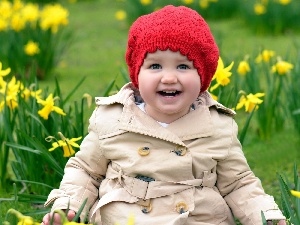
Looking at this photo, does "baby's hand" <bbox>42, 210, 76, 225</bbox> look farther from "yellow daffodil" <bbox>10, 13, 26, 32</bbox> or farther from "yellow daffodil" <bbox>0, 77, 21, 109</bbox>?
"yellow daffodil" <bbox>10, 13, 26, 32</bbox>

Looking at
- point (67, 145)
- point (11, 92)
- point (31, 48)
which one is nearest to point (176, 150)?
point (67, 145)

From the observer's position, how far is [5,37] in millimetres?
5664

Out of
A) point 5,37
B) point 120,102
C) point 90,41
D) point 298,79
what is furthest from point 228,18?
point 120,102

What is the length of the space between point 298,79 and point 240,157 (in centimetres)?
154

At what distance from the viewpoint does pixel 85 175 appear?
2787 millimetres

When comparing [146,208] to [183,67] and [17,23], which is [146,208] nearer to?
[183,67]

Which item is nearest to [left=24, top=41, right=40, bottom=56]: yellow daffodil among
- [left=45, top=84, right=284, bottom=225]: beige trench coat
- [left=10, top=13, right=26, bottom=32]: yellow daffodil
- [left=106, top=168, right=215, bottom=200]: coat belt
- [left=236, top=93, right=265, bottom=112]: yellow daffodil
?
[left=10, top=13, right=26, bottom=32]: yellow daffodil

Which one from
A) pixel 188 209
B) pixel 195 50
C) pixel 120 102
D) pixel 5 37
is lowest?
pixel 5 37

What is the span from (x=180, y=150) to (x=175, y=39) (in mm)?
368

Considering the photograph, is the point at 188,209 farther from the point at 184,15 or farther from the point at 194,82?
the point at 184,15

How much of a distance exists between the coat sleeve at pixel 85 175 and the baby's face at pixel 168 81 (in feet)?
0.86

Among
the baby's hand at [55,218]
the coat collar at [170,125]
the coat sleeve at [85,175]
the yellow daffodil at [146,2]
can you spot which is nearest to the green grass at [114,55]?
the yellow daffodil at [146,2]

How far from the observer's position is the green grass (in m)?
4.13

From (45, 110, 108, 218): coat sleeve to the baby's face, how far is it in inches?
10.4
